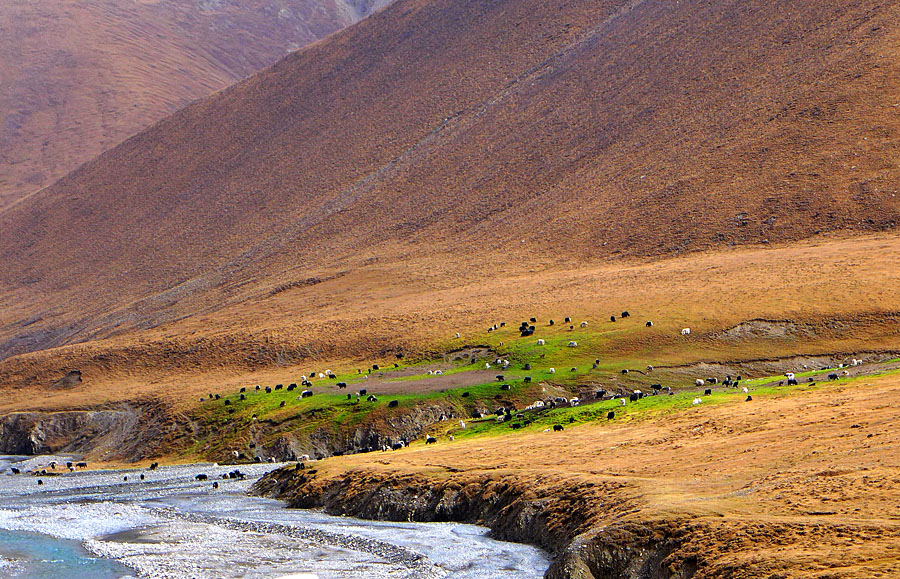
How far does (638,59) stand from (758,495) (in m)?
103

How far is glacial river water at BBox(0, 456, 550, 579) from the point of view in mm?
29656

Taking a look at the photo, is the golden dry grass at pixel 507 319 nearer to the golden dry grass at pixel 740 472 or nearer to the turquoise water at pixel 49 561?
the golden dry grass at pixel 740 472

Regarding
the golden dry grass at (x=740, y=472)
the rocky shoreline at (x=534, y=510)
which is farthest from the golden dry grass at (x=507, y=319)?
the rocky shoreline at (x=534, y=510)

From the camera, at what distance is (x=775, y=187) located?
300ft

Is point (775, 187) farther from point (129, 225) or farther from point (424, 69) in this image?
point (129, 225)

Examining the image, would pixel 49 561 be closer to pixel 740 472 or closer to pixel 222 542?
pixel 222 542

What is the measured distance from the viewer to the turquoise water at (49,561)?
30.9 metres

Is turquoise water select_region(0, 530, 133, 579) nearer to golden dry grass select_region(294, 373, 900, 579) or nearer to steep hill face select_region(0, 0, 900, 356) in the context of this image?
golden dry grass select_region(294, 373, 900, 579)

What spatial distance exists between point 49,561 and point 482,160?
90386 millimetres

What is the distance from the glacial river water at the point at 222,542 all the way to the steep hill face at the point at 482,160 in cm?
5257

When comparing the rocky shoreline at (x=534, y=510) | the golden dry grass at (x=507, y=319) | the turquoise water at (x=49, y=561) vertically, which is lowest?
the rocky shoreline at (x=534, y=510)

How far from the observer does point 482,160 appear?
120 metres

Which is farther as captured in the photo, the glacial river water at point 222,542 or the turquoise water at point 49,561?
the turquoise water at point 49,561

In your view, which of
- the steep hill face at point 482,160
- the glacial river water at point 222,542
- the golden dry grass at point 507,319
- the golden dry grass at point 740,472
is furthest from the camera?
the steep hill face at point 482,160
